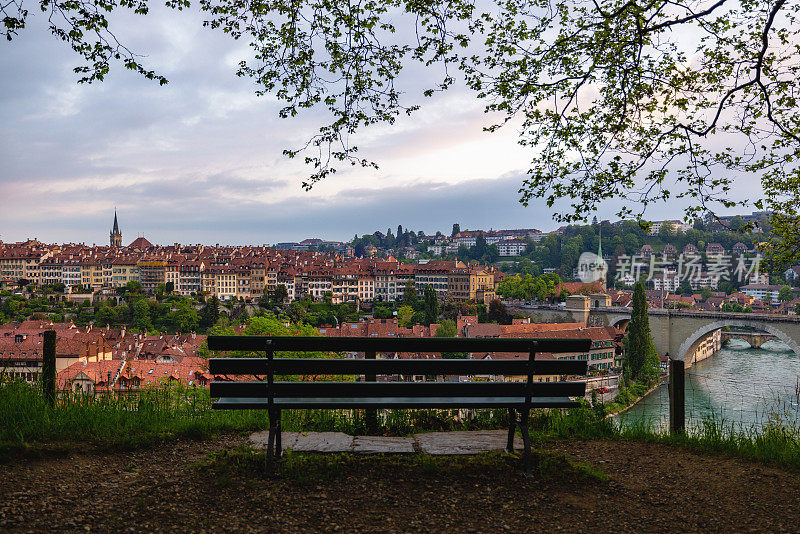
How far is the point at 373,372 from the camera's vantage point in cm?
312

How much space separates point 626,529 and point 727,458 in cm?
152

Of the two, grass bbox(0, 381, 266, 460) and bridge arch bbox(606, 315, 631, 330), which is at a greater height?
grass bbox(0, 381, 266, 460)

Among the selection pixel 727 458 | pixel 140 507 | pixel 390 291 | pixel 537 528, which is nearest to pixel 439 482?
pixel 537 528

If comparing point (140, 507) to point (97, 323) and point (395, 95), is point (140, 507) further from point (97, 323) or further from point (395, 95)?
point (97, 323)

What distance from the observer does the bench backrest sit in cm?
295

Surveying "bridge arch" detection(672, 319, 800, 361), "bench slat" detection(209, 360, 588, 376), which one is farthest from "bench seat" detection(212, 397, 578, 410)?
"bridge arch" detection(672, 319, 800, 361)

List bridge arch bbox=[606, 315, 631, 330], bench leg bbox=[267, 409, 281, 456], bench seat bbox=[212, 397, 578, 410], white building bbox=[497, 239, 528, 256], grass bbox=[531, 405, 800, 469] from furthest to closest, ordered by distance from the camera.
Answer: white building bbox=[497, 239, 528, 256] < bridge arch bbox=[606, 315, 631, 330] < grass bbox=[531, 405, 800, 469] < bench seat bbox=[212, 397, 578, 410] < bench leg bbox=[267, 409, 281, 456]

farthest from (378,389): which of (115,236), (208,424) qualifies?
(115,236)

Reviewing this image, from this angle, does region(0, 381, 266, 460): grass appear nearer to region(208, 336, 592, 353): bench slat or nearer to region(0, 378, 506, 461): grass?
region(0, 378, 506, 461): grass

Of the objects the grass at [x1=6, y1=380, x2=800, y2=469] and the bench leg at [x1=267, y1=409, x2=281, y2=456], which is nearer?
the bench leg at [x1=267, y1=409, x2=281, y2=456]

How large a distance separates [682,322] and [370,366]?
176 ft

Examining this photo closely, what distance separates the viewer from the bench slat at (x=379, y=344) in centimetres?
293

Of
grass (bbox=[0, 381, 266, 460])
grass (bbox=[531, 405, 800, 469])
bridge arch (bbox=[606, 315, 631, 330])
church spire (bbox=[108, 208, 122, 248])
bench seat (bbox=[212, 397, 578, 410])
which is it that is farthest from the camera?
church spire (bbox=[108, 208, 122, 248])

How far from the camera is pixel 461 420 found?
164 inches
